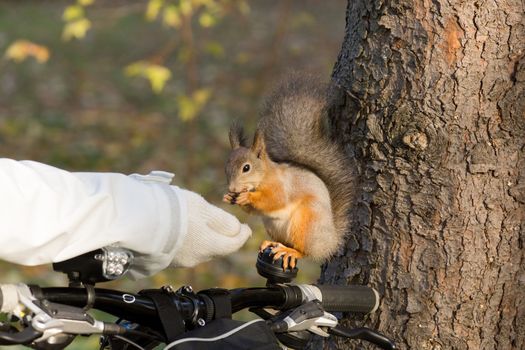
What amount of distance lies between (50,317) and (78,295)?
0.10 m

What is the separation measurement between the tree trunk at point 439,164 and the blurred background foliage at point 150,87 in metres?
1.97

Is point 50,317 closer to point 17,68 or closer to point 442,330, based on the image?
point 442,330

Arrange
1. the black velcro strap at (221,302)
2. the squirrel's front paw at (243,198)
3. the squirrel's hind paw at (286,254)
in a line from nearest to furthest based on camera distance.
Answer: the black velcro strap at (221,302) < the squirrel's hind paw at (286,254) < the squirrel's front paw at (243,198)

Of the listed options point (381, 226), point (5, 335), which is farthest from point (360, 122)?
point (5, 335)

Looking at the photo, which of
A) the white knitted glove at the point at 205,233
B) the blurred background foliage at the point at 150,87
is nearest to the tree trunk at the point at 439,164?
the white knitted glove at the point at 205,233

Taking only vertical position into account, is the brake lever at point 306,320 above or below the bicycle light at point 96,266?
below

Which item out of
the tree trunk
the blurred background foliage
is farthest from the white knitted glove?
the blurred background foliage

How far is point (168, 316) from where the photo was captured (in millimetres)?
1334

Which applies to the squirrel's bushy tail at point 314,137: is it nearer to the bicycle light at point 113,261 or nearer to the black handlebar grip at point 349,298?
the black handlebar grip at point 349,298

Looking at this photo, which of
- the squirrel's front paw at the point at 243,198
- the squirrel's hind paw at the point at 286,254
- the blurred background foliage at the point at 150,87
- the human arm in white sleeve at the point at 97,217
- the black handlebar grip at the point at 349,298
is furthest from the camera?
the blurred background foliage at the point at 150,87

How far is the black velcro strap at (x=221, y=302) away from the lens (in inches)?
54.7

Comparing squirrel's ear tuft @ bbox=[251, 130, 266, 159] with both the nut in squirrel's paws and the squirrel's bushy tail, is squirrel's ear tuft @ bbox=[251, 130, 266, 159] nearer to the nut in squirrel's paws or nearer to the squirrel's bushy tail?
the squirrel's bushy tail

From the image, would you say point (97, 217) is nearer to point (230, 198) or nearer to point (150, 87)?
point (230, 198)

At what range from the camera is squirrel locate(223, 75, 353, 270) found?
174 centimetres
